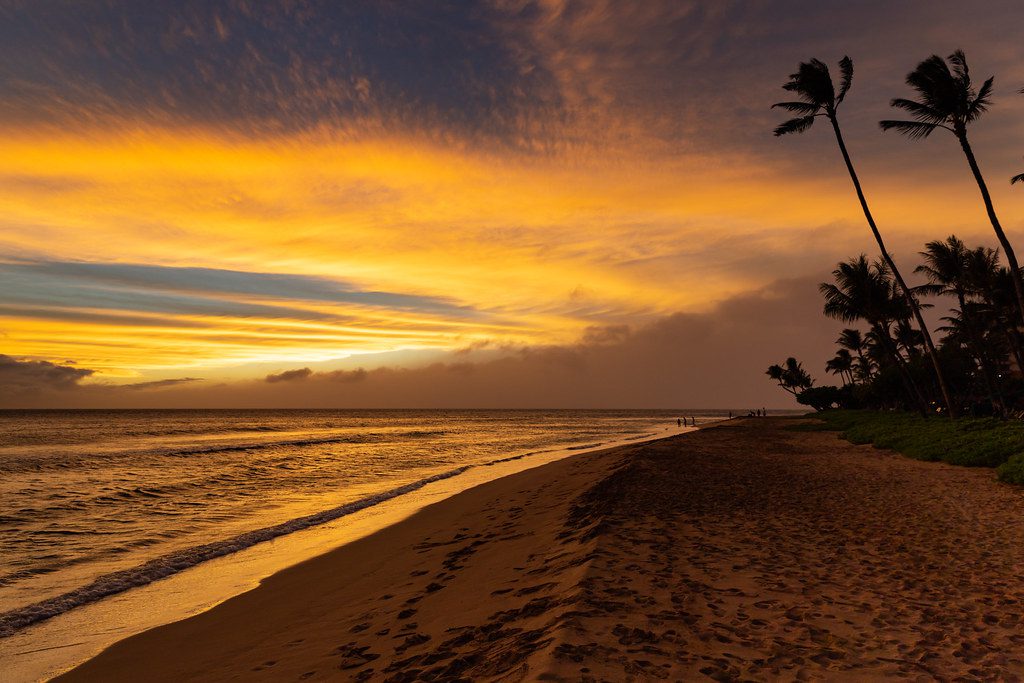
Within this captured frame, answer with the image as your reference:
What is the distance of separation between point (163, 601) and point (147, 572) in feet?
6.95

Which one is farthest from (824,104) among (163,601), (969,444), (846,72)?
(163,601)

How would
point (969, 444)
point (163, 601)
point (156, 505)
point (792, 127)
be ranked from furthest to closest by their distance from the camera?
point (792, 127)
point (969, 444)
point (156, 505)
point (163, 601)

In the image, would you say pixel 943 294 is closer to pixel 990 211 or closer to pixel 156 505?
pixel 990 211

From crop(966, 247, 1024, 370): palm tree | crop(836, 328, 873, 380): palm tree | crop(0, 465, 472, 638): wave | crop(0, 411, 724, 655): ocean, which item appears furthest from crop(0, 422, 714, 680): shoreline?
crop(836, 328, 873, 380): palm tree

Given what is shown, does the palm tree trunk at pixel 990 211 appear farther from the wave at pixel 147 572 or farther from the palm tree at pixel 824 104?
the wave at pixel 147 572

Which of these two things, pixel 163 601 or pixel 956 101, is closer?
pixel 163 601

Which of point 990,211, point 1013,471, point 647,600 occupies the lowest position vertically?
point 647,600

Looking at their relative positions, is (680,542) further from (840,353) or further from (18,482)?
(840,353)

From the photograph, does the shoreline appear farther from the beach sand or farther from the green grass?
the green grass

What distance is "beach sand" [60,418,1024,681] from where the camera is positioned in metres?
5.55

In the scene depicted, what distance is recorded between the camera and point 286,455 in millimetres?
39812

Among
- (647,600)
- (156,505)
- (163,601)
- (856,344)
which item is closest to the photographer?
(647,600)

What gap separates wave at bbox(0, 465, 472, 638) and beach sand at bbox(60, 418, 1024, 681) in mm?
2540

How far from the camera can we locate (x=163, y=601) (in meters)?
9.83
